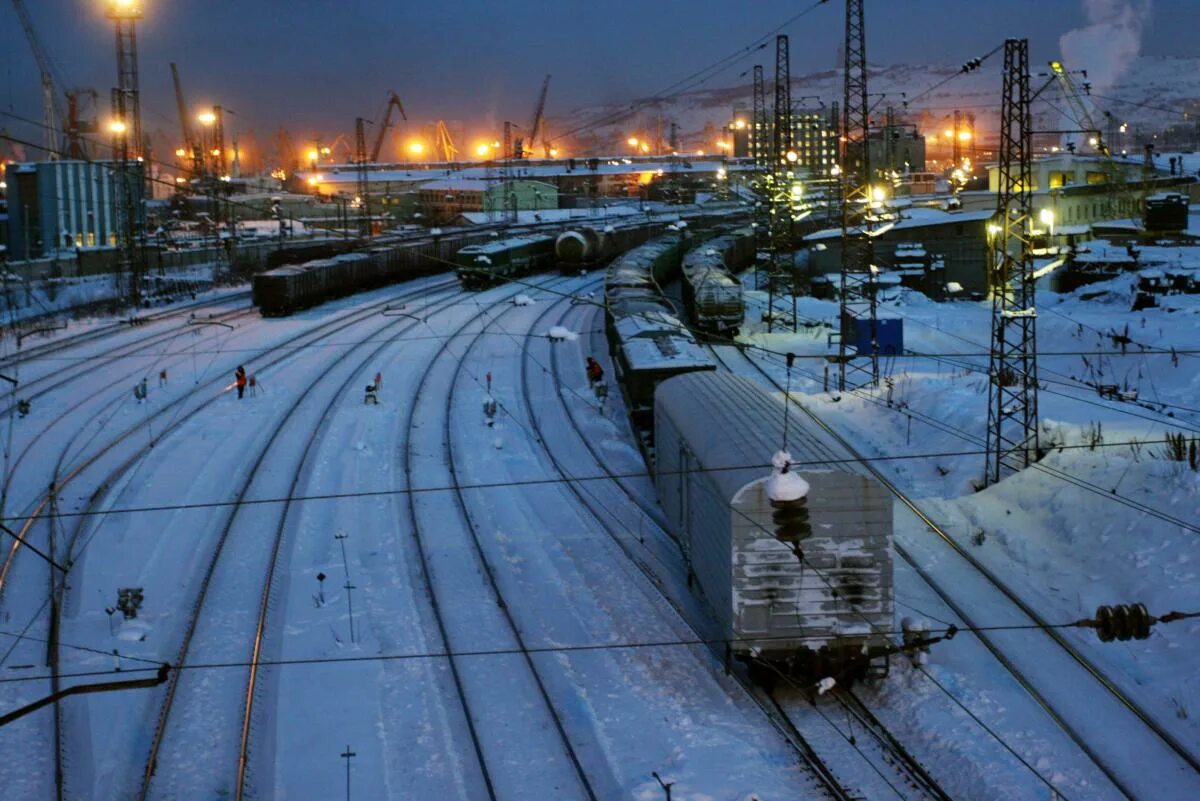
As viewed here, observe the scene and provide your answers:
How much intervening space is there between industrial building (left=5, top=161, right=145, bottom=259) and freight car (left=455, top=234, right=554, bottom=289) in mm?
20645

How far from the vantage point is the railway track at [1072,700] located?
383 inches

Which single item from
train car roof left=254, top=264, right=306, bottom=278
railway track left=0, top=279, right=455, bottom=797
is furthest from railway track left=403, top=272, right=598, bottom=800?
train car roof left=254, top=264, right=306, bottom=278

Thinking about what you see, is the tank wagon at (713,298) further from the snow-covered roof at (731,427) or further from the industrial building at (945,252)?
the snow-covered roof at (731,427)

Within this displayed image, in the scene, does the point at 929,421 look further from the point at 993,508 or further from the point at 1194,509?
the point at 1194,509

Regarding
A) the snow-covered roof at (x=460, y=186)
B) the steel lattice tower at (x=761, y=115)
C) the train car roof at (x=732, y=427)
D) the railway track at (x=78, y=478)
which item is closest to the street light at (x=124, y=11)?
the railway track at (x=78, y=478)

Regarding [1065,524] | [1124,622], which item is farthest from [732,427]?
[1065,524]

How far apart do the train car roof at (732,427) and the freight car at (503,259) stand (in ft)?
81.2

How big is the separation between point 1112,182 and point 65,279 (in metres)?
46.4

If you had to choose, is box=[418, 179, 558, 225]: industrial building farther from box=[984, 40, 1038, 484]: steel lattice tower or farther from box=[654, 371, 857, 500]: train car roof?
box=[654, 371, 857, 500]: train car roof

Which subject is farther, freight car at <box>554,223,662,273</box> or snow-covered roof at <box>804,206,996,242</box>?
freight car at <box>554,223,662,273</box>

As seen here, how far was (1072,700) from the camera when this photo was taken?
10930mm

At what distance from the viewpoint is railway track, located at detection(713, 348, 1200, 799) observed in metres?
9.73

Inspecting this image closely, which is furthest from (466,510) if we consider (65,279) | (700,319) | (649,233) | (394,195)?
(394,195)

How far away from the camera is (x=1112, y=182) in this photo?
5278 cm
